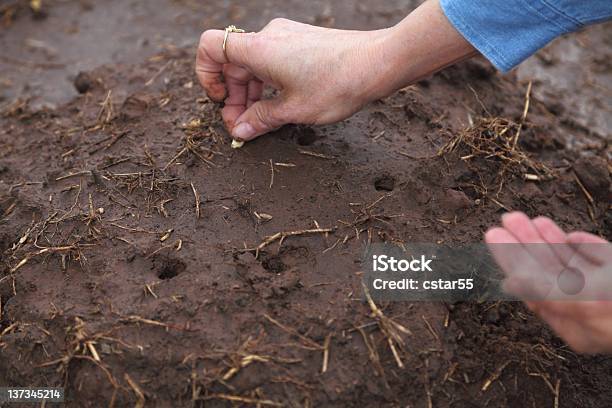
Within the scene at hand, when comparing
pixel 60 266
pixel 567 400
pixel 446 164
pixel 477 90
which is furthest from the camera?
pixel 477 90

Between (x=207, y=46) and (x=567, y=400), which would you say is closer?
(x=567, y=400)

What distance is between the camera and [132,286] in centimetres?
248

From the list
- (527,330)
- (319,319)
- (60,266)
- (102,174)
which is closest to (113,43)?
(102,174)

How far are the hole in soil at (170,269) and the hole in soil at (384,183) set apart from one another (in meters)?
0.89

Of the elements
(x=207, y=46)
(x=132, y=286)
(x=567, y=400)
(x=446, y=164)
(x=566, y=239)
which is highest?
(x=207, y=46)

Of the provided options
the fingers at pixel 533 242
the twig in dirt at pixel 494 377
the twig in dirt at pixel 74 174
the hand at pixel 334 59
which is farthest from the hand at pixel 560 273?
the twig in dirt at pixel 74 174

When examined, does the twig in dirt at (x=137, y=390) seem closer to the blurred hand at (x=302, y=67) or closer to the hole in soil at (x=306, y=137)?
the blurred hand at (x=302, y=67)

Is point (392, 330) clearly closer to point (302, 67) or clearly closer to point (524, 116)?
point (302, 67)

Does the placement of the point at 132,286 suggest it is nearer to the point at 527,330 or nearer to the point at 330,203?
the point at 330,203

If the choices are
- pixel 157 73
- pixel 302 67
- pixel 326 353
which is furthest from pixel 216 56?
pixel 326 353

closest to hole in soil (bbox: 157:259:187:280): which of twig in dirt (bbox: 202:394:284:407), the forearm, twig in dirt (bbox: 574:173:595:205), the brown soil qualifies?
the brown soil

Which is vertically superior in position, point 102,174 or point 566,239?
point 566,239

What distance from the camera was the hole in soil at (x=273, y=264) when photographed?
255cm

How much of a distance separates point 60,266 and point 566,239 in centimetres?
187
